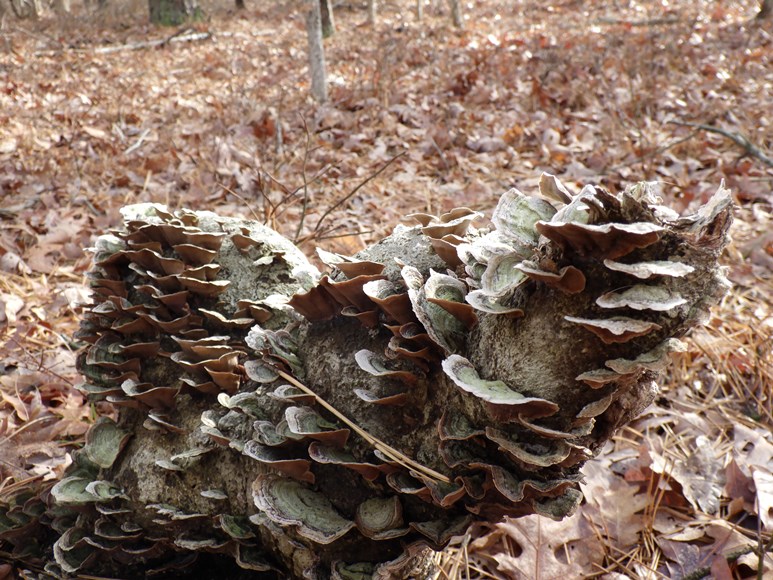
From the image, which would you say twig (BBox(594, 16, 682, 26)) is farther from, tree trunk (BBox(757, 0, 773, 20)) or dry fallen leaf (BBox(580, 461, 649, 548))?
dry fallen leaf (BBox(580, 461, 649, 548))

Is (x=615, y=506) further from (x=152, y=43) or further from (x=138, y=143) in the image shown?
(x=152, y=43)

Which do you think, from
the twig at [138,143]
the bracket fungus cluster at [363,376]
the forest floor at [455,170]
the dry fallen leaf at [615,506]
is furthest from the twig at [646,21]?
the bracket fungus cluster at [363,376]

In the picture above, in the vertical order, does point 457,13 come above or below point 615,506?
above

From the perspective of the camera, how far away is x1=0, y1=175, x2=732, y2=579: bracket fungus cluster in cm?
141

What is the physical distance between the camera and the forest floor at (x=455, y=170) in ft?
9.27

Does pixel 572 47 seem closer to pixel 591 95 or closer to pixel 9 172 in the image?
pixel 591 95

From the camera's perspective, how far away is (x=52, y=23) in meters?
18.1

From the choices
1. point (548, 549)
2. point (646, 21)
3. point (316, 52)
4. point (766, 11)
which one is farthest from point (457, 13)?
point (548, 549)

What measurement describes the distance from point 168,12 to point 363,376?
21.2 m

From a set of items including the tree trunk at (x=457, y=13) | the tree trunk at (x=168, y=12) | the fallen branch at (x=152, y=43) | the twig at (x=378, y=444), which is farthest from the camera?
the tree trunk at (x=168, y=12)

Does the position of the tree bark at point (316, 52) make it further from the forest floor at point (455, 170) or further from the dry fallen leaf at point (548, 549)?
the dry fallen leaf at point (548, 549)

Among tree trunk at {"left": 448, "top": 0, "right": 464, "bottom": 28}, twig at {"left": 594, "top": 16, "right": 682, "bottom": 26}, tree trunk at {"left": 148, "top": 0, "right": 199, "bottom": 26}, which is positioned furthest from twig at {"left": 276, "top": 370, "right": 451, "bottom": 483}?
tree trunk at {"left": 148, "top": 0, "right": 199, "bottom": 26}

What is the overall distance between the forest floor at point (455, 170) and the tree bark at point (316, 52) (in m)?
0.31

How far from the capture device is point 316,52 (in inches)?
361
